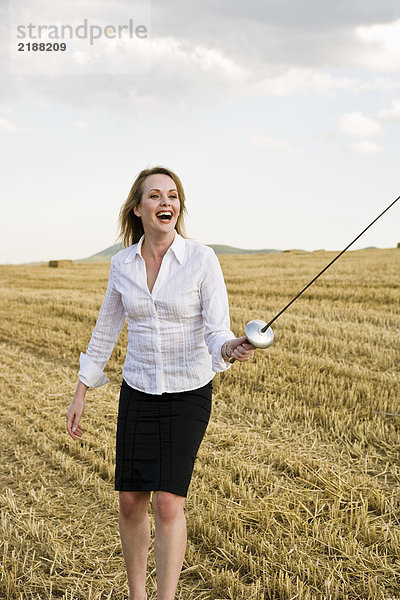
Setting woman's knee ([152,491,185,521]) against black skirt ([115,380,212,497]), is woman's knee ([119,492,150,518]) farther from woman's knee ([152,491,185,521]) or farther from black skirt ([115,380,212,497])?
woman's knee ([152,491,185,521])

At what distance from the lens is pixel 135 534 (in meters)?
3.03

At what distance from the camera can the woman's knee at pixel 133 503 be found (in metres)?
2.96

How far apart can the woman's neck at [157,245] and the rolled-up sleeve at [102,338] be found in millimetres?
291

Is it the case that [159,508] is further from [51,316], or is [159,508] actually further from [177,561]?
[51,316]

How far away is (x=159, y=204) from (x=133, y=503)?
1.51m

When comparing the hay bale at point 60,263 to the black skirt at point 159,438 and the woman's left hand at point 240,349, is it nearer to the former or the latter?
the black skirt at point 159,438

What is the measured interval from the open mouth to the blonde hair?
0.18 metres

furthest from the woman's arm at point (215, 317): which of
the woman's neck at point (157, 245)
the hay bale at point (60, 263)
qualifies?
the hay bale at point (60, 263)

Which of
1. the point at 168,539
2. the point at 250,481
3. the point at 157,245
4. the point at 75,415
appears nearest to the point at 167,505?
the point at 168,539

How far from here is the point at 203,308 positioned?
2.96 metres

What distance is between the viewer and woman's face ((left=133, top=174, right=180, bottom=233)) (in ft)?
9.86

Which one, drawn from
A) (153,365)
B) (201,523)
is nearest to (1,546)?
(201,523)

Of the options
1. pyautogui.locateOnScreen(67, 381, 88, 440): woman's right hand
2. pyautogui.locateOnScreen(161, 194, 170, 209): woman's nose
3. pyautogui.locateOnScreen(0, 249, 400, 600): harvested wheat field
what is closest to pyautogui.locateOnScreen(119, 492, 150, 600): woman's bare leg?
pyautogui.locateOnScreen(0, 249, 400, 600): harvested wheat field

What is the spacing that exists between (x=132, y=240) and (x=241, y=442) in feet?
9.09
